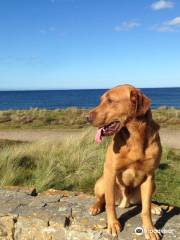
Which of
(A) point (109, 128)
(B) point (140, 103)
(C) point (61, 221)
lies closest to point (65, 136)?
(C) point (61, 221)

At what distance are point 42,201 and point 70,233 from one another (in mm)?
794

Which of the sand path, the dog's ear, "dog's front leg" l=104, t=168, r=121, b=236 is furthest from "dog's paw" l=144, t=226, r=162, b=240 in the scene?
the sand path

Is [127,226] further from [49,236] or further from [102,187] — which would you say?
[49,236]

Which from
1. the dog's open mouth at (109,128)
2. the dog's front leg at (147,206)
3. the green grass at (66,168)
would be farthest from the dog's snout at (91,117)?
the green grass at (66,168)

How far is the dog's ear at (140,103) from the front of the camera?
12.7ft

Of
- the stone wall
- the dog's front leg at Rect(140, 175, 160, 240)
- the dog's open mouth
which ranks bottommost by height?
the stone wall

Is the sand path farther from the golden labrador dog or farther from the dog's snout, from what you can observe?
the dog's snout

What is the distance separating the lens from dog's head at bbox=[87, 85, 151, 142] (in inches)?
153

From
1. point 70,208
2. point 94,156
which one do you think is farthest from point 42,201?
point 94,156

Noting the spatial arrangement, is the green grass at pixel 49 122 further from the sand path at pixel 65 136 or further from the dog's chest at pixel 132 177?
the dog's chest at pixel 132 177

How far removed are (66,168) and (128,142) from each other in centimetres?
518

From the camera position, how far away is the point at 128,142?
13.0ft

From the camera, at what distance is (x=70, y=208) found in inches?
184

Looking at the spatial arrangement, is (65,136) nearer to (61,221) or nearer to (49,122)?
(49,122)
